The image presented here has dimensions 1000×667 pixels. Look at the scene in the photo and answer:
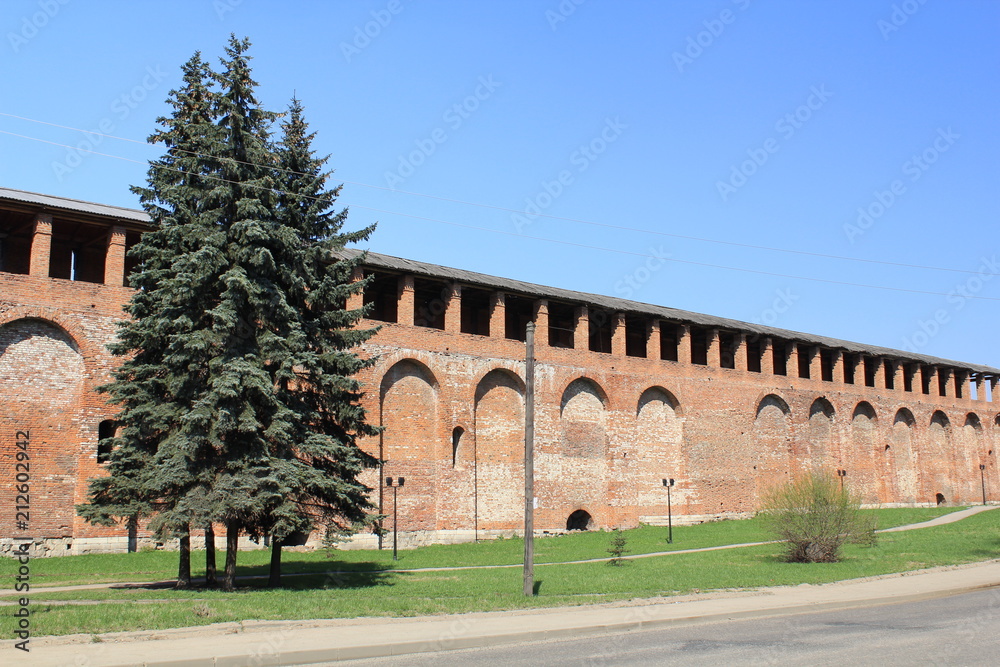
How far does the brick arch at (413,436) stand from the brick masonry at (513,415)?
50 millimetres

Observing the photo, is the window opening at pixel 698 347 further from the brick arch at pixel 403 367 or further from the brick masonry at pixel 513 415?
the brick arch at pixel 403 367

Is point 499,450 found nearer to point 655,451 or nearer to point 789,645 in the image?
point 655,451

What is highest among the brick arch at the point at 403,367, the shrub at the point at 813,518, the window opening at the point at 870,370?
the window opening at the point at 870,370

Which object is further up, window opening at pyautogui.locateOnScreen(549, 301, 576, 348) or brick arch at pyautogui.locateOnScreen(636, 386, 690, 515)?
window opening at pyautogui.locateOnScreen(549, 301, 576, 348)

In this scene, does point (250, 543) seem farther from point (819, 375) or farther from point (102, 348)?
point (819, 375)

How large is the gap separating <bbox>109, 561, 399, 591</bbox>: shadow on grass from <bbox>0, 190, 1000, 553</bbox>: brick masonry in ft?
13.3

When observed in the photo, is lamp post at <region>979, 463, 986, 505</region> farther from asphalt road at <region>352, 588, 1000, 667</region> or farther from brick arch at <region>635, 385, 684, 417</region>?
asphalt road at <region>352, 588, 1000, 667</region>

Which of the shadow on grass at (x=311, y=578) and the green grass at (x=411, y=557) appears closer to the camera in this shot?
the shadow on grass at (x=311, y=578)

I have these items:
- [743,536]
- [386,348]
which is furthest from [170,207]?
[743,536]

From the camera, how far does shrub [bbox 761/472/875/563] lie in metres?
20.4

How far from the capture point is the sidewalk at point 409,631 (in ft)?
29.2

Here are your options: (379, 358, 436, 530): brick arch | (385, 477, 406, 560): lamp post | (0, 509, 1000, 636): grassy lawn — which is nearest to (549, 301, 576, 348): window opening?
(379, 358, 436, 530): brick arch

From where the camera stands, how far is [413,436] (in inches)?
1053

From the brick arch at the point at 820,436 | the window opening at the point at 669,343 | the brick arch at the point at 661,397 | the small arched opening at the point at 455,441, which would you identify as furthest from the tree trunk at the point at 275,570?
the brick arch at the point at 820,436
